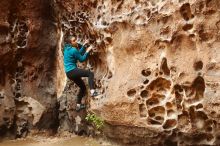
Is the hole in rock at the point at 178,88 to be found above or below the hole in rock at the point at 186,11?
below

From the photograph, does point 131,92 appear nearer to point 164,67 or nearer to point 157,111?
point 157,111

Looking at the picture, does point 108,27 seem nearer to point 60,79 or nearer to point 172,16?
point 172,16

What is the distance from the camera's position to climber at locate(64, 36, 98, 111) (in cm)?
797

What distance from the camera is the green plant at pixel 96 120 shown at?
25.4 ft

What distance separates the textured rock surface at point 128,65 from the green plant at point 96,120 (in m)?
0.14

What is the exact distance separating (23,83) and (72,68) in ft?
5.28

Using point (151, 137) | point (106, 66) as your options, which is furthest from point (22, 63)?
point (151, 137)

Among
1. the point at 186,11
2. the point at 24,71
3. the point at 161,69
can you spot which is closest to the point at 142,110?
the point at 161,69

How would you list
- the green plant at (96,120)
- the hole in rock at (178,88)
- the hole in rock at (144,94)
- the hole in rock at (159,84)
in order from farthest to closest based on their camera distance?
the green plant at (96,120) → the hole in rock at (144,94) → the hole in rock at (159,84) → the hole in rock at (178,88)

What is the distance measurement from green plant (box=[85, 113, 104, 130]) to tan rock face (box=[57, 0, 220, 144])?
163mm

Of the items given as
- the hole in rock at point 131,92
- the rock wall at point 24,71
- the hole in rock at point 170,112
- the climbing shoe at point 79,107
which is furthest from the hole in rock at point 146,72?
the rock wall at point 24,71

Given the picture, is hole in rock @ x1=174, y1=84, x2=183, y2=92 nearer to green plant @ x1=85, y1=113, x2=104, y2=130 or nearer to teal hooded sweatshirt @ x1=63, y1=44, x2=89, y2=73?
green plant @ x1=85, y1=113, x2=104, y2=130

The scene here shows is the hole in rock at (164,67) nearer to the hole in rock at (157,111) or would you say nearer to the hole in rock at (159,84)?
the hole in rock at (159,84)

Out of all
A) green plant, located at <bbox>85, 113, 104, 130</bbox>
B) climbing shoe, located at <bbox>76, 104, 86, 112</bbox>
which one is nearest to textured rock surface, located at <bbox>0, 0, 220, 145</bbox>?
green plant, located at <bbox>85, 113, 104, 130</bbox>
